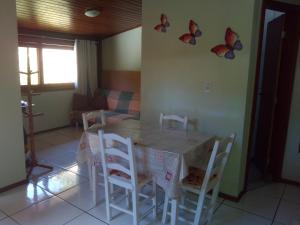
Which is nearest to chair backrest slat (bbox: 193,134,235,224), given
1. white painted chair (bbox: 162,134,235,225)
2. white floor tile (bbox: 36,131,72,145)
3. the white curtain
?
white painted chair (bbox: 162,134,235,225)

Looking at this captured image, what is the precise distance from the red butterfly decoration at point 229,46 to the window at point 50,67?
363 centimetres

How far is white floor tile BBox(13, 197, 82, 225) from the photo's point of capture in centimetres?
222

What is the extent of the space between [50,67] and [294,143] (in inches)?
180

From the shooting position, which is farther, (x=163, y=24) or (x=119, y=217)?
(x=163, y=24)

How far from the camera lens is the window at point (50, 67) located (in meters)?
4.75

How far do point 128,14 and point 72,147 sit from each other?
8.04 ft

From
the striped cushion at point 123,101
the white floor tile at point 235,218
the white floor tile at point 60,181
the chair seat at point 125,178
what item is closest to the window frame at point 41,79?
the striped cushion at point 123,101

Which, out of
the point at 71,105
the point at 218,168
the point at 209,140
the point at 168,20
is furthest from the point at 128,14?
the point at 218,168

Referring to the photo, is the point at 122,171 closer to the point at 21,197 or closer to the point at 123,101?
the point at 21,197

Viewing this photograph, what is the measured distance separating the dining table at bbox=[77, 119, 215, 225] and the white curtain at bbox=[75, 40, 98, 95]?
328cm

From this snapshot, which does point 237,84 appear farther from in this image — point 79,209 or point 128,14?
point 128,14

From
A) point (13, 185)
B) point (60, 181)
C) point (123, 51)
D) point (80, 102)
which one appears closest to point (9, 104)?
point (13, 185)

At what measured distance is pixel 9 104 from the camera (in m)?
2.65

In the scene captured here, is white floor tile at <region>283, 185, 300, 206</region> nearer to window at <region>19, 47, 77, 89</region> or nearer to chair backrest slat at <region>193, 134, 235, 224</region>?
chair backrest slat at <region>193, 134, 235, 224</region>
